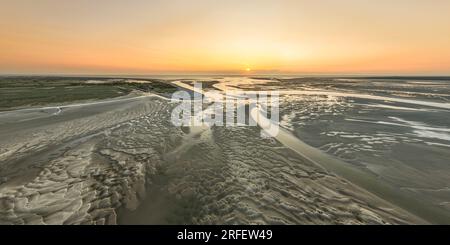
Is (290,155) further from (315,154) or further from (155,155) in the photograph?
(155,155)

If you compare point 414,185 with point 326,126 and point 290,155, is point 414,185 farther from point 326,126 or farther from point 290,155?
point 326,126

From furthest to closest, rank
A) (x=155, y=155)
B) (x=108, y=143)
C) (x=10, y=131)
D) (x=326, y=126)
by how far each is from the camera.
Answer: (x=326, y=126)
(x=10, y=131)
(x=108, y=143)
(x=155, y=155)

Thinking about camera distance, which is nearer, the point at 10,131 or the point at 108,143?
the point at 108,143

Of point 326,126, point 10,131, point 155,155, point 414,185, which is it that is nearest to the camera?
point 414,185

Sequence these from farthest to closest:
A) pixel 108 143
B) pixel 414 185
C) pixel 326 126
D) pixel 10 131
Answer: pixel 326 126
pixel 10 131
pixel 108 143
pixel 414 185

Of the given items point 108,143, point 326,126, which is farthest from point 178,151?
point 326,126
